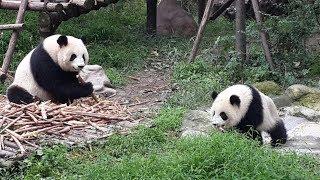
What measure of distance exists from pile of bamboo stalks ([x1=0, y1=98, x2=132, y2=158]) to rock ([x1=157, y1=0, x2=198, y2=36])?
6066mm

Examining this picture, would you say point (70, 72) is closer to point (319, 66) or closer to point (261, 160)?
point (261, 160)

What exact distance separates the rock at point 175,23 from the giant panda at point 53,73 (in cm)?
595

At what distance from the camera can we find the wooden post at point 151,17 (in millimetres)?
12953

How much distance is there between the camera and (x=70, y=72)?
7.23 m

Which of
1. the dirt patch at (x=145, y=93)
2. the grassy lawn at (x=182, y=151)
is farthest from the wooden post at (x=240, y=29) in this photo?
the dirt patch at (x=145, y=93)

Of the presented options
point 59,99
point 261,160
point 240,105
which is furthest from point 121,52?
point 261,160

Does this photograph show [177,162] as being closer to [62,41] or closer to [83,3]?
[62,41]

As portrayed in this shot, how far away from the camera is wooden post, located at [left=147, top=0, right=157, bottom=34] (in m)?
13.0

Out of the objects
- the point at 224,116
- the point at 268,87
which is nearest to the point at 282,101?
the point at 268,87

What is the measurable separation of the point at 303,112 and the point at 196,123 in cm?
178

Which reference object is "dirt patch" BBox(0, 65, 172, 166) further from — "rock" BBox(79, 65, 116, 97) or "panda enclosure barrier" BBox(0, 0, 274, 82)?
"panda enclosure barrier" BBox(0, 0, 274, 82)

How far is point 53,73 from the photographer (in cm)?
707

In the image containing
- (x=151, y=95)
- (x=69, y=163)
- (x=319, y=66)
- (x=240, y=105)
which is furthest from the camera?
(x=319, y=66)

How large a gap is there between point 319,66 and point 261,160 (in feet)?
17.0
